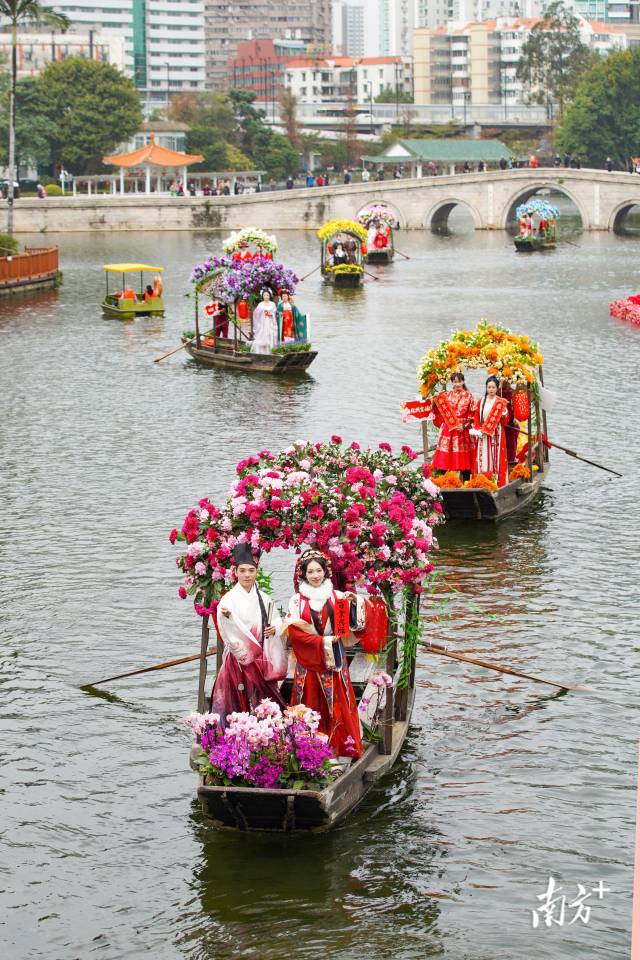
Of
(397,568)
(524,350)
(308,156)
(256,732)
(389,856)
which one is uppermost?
(308,156)

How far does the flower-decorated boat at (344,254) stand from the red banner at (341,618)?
52231 millimetres

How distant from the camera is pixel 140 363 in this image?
45.2m

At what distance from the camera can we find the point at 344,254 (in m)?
68.2

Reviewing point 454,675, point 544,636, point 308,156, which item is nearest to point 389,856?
point 454,675

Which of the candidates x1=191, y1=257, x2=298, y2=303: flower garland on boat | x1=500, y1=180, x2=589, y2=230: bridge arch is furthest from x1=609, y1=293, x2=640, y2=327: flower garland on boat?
x1=500, y1=180, x2=589, y2=230: bridge arch

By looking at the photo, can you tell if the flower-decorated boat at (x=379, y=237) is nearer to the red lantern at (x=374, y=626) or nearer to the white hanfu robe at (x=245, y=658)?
the red lantern at (x=374, y=626)

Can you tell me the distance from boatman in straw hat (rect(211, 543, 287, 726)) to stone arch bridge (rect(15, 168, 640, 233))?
8901 cm

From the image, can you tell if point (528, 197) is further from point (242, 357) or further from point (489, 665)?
point (489, 665)

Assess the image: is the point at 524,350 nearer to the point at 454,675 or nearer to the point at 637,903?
the point at 454,675

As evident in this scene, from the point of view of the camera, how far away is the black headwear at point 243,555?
1502cm

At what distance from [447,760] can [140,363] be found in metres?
29.4

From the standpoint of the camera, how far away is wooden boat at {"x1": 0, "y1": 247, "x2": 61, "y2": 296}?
2408 inches

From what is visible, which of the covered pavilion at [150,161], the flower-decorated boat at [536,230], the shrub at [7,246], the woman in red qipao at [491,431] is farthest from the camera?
the covered pavilion at [150,161]

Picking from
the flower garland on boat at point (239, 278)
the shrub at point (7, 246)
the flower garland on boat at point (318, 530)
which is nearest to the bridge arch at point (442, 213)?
the shrub at point (7, 246)
